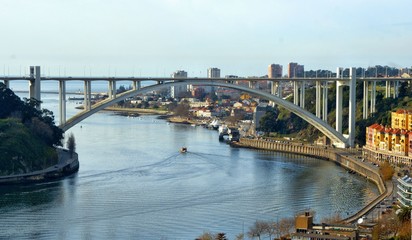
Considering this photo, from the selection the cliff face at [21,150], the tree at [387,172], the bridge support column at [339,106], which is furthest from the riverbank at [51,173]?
the bridge support column at [339,106]

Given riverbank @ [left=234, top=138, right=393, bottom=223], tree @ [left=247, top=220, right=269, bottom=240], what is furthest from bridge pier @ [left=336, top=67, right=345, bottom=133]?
tree @ [left=247, top=220, right=269, bottom=240]

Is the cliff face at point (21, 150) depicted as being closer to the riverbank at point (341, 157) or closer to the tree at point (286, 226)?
the riverbank at point (341, 157)

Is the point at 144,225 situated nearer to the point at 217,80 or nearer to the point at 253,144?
the point at 217,80

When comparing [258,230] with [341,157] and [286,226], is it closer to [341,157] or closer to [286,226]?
[286,226]

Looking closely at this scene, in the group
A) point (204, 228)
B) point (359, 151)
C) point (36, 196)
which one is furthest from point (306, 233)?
point (359, 151)

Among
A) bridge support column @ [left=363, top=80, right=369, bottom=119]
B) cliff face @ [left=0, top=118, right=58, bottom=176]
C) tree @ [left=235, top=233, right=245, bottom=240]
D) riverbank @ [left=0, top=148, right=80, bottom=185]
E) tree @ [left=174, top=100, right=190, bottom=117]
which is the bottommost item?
tree @ [left=235, top=233, right=245, bottom=240]

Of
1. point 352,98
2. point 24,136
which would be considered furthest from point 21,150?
point 352,98

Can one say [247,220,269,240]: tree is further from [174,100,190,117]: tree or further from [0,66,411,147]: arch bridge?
[174,100,190,117]: tree
